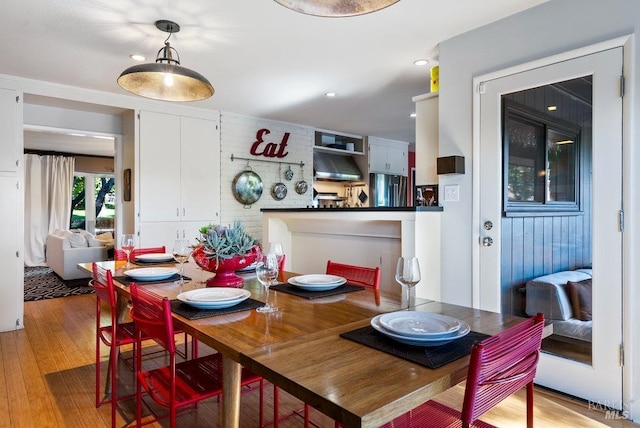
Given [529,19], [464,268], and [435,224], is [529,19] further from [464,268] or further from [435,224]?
[464,268]

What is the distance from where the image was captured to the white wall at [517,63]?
207 centimetres

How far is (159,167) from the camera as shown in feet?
15.2

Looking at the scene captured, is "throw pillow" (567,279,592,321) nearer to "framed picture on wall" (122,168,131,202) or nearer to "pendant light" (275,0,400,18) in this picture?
"pendant light" (275,0,400,18)

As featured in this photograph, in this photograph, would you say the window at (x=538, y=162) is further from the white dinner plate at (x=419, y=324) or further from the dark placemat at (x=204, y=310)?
the dark placemat at (x=204, y=310)

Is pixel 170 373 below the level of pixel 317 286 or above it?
below

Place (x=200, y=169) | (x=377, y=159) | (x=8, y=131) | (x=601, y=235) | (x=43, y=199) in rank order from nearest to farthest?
(x=601, y=235), (x=8, y=131), (x=200, y=169), (x=377, y=159), (x=43, y=199)

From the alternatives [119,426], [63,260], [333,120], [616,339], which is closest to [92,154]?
[63,260]

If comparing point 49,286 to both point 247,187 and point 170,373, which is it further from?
point 170,373

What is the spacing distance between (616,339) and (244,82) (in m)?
3.66

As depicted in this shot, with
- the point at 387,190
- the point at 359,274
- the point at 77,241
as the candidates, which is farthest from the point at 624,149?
the point at 77,241

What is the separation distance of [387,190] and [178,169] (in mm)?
3694

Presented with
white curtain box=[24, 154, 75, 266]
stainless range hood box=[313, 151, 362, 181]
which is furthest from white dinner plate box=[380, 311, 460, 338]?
white curtain box=[24, 154, 75, 266]

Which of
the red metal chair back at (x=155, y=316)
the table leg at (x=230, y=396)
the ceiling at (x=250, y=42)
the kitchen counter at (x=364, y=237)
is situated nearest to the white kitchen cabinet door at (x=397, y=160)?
the ceiling at (x=250, y=42)

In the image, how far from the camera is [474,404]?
89cm
